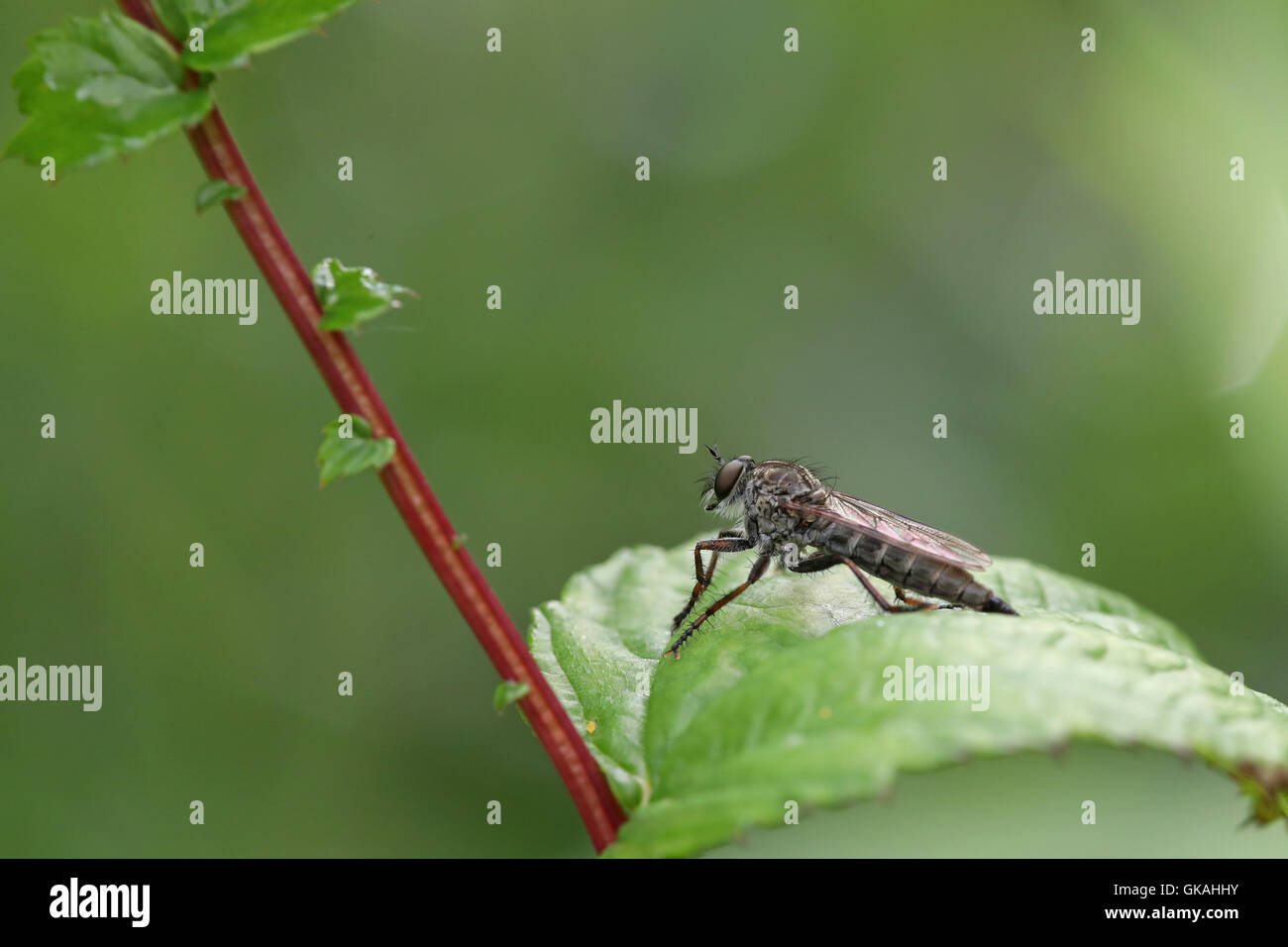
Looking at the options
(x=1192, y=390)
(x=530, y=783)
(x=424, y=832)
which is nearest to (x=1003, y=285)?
(x=1192, y=390)

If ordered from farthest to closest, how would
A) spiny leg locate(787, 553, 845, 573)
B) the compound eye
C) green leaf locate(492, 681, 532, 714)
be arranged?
the compound eye → spiny leg locate(787, 553, 845, 573) → green leaf locate(492, 681, 532, 714)

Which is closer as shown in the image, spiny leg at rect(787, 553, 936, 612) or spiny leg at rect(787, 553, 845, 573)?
spiny leg at rect(787, 553, 936, 612)

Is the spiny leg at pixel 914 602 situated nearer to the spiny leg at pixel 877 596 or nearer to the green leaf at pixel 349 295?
the spiny leg at pixel 877 596

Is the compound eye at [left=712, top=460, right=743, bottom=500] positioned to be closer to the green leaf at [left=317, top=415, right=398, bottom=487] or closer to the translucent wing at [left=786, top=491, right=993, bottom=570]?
the translucent wing at [left=786, top=491, right=993, bottom=570]

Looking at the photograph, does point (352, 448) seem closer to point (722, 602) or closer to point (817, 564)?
point (722, 602)

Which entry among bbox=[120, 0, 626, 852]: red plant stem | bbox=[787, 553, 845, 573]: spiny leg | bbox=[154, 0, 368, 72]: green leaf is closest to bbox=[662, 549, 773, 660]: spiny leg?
bbox=[787, 553, 845, 573]: spiny leg

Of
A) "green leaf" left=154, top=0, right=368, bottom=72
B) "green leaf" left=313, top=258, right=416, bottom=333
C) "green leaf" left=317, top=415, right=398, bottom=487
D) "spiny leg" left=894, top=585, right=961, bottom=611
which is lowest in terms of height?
"spiny leg" left=894, top=585, right=961, bottom=611

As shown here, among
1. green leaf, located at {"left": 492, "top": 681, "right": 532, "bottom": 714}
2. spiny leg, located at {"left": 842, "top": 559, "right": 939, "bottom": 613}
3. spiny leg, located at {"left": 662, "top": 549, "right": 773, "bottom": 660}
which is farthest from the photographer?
spiny leg, located at {"left": 842, "top": 559, "right": 939, "bottom": 613}

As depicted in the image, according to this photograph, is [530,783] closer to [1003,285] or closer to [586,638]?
[586,638]
